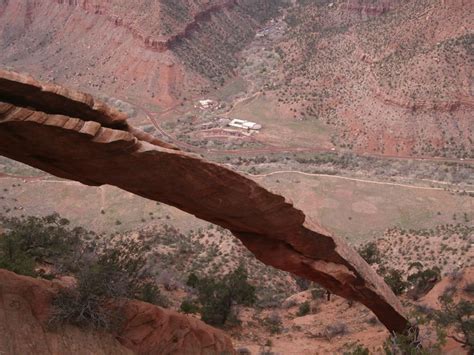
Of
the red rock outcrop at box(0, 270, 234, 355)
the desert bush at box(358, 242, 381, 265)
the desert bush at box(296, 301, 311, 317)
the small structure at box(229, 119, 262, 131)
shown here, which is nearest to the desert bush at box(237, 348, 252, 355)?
the red rock outcrop at box(0, 270, 234, 355)

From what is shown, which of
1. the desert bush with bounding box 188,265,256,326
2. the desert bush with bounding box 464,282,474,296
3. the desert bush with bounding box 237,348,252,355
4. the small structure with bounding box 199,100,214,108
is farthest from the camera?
the small structure with bounding box 199,100,214,108

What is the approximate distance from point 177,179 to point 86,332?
4734 millimetres

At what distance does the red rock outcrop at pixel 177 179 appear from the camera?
11.7 meters

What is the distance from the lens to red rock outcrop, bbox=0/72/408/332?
11719mm

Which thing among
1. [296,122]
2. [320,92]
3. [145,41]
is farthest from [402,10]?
[145,41]

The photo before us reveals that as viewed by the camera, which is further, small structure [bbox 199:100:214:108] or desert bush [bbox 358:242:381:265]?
small structure [bbox 199:100:214:108]

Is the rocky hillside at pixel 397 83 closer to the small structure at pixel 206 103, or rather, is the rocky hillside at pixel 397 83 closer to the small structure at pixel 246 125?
the small structure at pixel 246 125

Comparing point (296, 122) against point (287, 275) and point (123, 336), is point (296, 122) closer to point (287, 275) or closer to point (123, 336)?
point (287, 275)

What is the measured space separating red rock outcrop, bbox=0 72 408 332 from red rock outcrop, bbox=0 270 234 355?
123 inches

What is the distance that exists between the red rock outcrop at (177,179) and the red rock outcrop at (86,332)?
313cm

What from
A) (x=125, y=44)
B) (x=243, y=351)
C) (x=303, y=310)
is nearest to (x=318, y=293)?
(x=303, y=310)

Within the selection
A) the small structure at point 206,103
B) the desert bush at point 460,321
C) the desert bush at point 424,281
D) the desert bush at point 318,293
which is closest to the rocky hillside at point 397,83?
the small structure at point 206,103

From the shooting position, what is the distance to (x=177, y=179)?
553 inches

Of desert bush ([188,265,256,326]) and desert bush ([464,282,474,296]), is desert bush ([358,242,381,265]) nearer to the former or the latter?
desert bush ([188,265,256,326])
